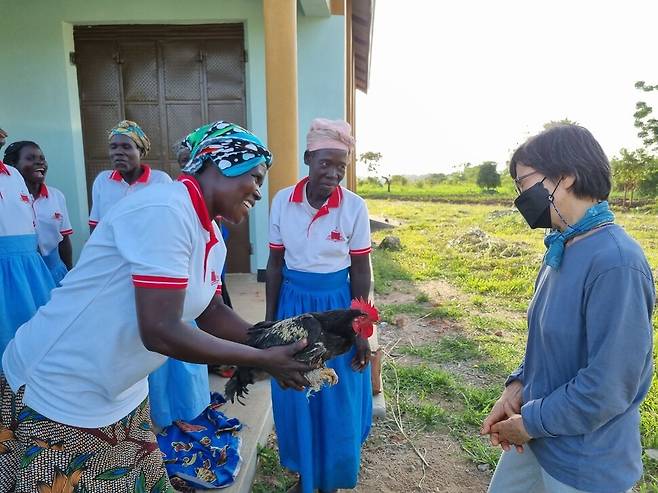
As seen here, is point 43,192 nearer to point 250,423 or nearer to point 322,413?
point 250,423

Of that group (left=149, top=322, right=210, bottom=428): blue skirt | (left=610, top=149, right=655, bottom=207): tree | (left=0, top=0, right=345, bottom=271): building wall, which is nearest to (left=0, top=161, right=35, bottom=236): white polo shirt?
(left=149, top=322, right=210, bottom=428): blue skirt

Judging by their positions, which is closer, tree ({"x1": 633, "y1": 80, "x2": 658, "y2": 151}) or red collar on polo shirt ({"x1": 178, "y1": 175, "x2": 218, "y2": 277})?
red collar on polo shirt ({"x1": 178, "y1": 175, "x2": 218, "y2": 277})

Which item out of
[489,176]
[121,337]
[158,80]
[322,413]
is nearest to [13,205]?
[121,337]

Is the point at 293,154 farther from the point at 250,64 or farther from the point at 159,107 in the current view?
the point at 159,107

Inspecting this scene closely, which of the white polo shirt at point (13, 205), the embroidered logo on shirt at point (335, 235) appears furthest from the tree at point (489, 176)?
the white polo shirt at point (13, 205)

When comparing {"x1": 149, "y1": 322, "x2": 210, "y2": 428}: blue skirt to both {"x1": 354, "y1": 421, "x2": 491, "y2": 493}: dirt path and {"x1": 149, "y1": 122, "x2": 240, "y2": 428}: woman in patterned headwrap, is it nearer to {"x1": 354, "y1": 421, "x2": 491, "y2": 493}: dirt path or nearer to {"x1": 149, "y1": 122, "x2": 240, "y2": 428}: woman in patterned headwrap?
{"x1": 149, "y1": 122, "x2": 240, "y2": 428}: woman in patterned headwrap

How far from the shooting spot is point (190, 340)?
145 centimetres

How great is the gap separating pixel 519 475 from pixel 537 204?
110cm

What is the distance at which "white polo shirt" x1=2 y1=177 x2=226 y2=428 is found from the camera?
55.2 inches

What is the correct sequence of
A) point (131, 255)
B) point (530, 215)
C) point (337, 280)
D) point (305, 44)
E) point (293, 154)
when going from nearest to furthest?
point (131, 255) < point (530, 215) < point (337, 280) < point (293, 154) < point (305, 44)

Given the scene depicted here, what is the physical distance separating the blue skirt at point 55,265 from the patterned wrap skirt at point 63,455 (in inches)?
102

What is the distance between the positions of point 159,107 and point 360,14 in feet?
15.8

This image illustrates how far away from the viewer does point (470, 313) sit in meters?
6.77

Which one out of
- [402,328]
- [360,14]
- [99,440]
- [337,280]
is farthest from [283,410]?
[360,14]
